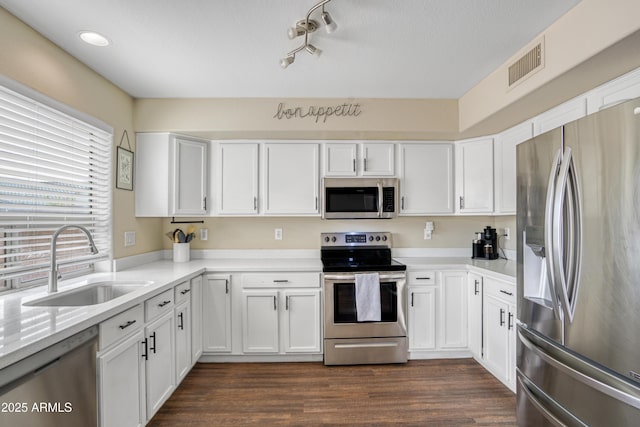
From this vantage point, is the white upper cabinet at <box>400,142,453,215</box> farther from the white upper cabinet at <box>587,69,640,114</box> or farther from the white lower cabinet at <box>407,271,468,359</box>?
the white upper cabinet at <box>587,69,640,114</box>

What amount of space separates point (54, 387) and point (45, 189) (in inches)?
50.2

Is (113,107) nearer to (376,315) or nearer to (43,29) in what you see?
(43,29)

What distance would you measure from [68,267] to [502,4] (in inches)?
124

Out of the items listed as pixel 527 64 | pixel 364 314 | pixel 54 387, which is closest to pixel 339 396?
pixel 364 314

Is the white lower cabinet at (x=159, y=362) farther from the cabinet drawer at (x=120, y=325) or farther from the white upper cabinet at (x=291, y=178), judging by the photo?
the white upper cabinet at (x=291, y=178)

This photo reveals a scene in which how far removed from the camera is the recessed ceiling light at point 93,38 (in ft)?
6.08

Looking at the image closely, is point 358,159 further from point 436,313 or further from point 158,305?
point 158,305

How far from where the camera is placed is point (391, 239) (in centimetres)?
335

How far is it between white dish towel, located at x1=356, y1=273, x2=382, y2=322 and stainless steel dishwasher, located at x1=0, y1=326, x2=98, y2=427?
188 cm

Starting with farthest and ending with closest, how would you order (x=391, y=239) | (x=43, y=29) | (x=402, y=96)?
(x=391, y=239)
(x=402, y=96)
(x=43, y=29)

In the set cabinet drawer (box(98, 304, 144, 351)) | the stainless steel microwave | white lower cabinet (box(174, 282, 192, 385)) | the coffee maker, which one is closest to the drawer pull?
cabinet drawer (box(98, 304, 144, 351))

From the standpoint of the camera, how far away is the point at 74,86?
2141 mm

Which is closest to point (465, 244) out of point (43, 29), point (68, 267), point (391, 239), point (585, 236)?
point (391, 239)

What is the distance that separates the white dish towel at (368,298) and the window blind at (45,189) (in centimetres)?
208
